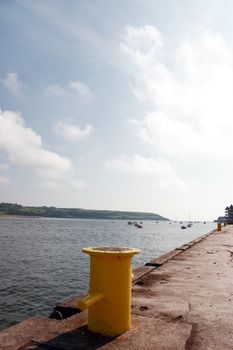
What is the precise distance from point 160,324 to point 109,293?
0.85m

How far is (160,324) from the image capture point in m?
4.13

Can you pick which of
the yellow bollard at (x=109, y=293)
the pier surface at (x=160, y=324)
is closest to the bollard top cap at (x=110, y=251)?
the yellow bollard at (x=109, y=293)

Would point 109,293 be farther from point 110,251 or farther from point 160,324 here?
point 160,324

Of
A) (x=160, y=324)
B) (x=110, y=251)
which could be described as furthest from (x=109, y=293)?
(x=160, y=324)

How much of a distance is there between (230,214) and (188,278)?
207ft

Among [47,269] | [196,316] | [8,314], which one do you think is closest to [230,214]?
[47,269]

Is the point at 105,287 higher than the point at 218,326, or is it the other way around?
the point at 105,287

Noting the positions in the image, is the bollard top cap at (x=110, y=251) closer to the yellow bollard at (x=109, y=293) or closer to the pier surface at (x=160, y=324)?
the yellow bollard at (x=109, y=293)

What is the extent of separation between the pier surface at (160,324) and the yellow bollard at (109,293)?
12 cm

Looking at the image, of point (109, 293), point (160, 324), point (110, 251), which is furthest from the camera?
point (160, 324)

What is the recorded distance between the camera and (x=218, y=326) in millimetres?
4203

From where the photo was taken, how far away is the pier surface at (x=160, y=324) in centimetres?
352

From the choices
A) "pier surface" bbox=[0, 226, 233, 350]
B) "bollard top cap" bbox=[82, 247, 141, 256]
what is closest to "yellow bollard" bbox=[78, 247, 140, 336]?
"bollard top cap" bbox=[82, 247, 141, 256]

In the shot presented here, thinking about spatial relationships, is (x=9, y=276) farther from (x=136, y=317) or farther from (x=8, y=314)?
(x=136, y=317)
